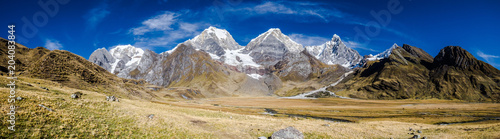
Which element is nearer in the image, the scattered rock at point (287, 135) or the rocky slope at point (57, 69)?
the scattered rock at point (287, 135)

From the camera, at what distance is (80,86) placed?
3280 inches

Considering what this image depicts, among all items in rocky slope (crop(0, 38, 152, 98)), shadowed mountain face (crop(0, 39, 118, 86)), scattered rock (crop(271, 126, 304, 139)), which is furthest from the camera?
shadowed mountain face (crop(0, 39, 118, 86))

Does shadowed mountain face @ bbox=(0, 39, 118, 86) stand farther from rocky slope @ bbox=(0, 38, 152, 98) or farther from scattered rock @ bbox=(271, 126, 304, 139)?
scattered rock @ bbox=(271, 126, 304, 139)

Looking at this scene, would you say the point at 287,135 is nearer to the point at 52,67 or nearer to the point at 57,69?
the point at 57,69

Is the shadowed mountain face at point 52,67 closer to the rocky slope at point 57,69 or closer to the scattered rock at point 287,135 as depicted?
the rocky slope at point 57,69

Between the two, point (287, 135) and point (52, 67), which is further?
point (52, 67)

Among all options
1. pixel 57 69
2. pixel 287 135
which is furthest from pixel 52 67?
pixel 287 135

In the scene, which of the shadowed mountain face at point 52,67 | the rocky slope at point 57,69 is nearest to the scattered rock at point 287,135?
the rocky slope at point 57,69

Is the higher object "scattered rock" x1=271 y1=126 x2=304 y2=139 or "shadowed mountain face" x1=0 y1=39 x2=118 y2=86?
"shadowed mountain face" x1=0 y1=39 x2=118 y2=86

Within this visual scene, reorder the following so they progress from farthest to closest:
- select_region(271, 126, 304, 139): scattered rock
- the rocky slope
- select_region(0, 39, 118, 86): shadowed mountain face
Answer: select_region(0, 39, 118, 86): shadowed mountain face
the rocky slope
select_region(271, 126, 304, 139): scattered rock

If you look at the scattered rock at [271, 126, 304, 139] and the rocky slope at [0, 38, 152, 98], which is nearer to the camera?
the scattered rock at [271, 126, 304, 139]

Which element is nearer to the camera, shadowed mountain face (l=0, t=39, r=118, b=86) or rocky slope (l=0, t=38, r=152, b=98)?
rocky slope (l=0, t=38, r=152, b=98)

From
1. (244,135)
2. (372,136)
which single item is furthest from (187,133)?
(372,136)

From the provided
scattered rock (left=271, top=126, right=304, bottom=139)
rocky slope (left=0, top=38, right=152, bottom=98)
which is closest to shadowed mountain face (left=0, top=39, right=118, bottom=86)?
rocky slope (left=0, top=38, right=152, bottom=98)
